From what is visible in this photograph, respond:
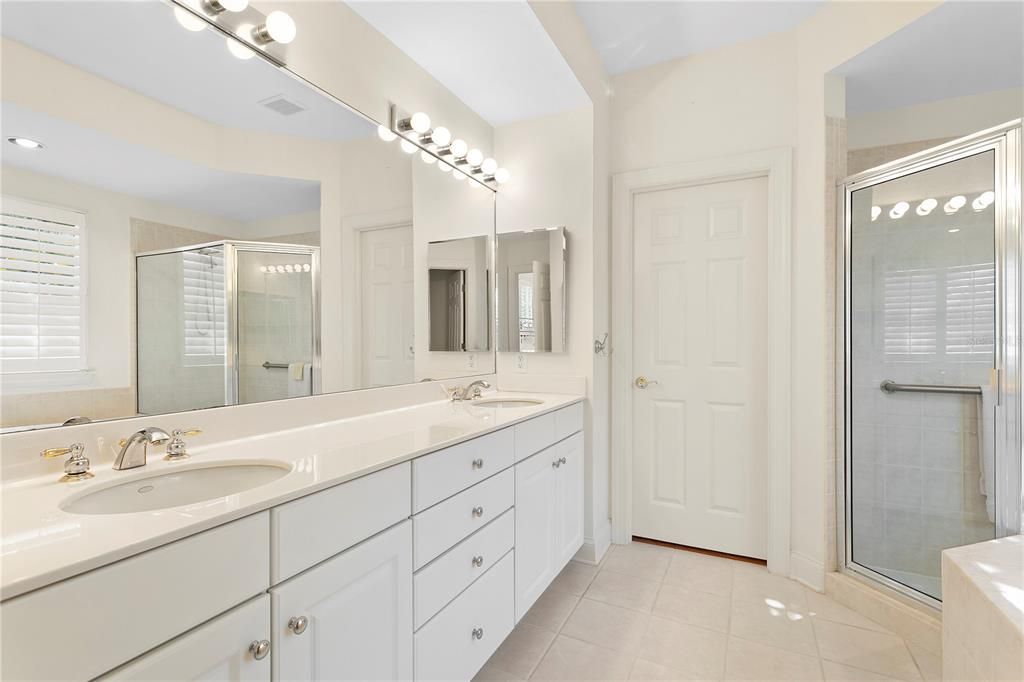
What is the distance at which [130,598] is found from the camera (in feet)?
2.10

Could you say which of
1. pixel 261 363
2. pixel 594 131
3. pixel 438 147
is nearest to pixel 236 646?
pixel 261 363

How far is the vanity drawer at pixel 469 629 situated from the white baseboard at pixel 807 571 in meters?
1.49

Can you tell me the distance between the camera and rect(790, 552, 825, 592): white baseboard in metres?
2.17

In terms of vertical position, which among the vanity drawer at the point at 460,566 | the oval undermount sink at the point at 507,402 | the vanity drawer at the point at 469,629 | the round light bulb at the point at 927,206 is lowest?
the vanity drawer at the point at 469,629

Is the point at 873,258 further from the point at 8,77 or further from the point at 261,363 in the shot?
the point at 8,77

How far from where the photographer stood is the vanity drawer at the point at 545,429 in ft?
5.62

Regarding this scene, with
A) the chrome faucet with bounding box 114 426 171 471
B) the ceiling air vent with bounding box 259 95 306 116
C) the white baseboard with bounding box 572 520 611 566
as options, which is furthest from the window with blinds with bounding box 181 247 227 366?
the white baseboard with bounding box 572 520 611 566

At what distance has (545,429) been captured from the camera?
1.91 m

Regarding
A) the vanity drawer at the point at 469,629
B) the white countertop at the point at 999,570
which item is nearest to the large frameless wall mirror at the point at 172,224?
the vanity drawer at the point at 469,629

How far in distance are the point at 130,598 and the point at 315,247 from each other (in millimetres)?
1170

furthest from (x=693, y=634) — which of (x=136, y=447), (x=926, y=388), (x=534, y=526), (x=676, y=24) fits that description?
(x=676, y=24)

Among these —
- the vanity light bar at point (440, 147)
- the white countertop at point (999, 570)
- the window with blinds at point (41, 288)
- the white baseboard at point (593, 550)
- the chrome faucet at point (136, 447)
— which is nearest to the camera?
the window with blinds at point (41, 288)

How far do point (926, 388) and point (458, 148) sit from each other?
2331 millimetres

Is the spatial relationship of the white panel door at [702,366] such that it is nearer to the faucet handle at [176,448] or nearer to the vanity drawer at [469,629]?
the vanity drawer at [469,629]
